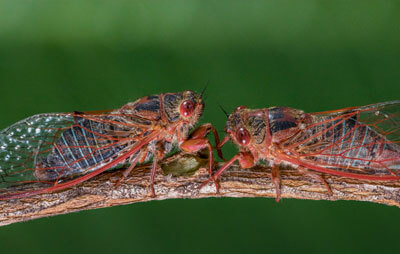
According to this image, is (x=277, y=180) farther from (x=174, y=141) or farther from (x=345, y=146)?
(x=174, y=141)

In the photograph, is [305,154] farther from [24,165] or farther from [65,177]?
[24,165]

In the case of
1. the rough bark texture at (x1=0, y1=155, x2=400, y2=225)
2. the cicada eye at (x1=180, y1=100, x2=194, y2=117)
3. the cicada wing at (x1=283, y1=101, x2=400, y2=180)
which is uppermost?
the cicada eye at (x1=180, y1=100, x2=194, y2=117)

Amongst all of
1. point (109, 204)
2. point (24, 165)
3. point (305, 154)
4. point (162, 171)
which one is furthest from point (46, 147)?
point (305, 154)

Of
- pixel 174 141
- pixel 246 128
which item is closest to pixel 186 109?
pixel 174 141

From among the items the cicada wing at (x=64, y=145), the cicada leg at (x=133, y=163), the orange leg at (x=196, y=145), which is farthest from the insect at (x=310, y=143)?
the cicada wing at (x=64, y=145)

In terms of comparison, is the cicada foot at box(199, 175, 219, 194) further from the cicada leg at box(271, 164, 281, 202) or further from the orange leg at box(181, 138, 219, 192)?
the cicada leg at box(271, 164, 281, 202)

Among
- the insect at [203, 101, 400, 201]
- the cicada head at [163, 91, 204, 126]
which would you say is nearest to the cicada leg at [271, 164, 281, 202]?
the insect at [203, 101, 400, 201]
